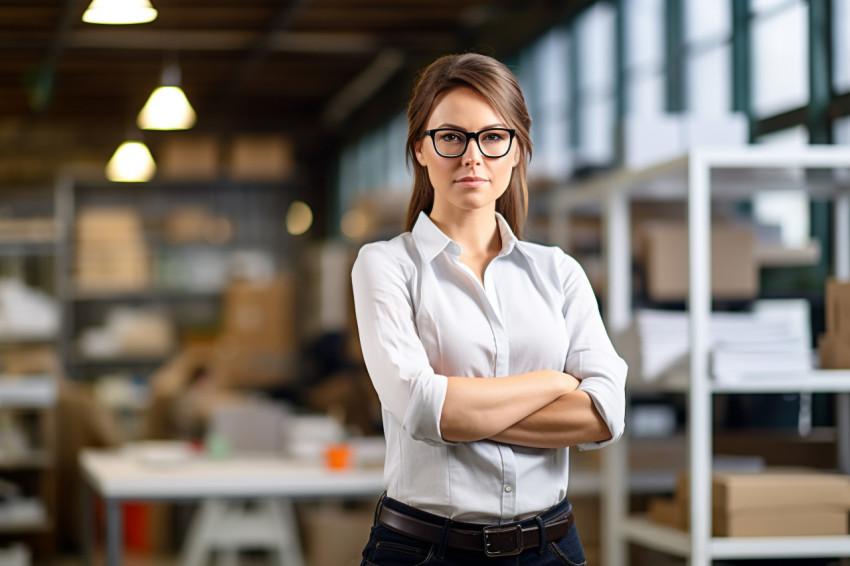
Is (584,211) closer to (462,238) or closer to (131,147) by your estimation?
(462,238)

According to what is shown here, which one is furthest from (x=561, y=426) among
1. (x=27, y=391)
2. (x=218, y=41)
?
(x=218, y=41)

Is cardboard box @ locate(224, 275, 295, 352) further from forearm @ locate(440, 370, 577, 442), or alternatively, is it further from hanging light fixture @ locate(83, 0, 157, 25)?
forearm @ locate(440, 370, 577, 442)

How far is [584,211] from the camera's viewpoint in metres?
4.84

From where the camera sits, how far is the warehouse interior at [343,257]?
11.7 feet

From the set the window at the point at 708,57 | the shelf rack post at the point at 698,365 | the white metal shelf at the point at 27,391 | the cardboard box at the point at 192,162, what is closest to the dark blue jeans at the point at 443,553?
the shelf rack post at the point at 698,365

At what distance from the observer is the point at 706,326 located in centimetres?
325

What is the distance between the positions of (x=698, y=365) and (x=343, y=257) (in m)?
6.43

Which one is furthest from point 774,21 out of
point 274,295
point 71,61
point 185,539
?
point 71,61

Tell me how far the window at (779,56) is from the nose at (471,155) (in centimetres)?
317

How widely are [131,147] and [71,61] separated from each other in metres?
2.40

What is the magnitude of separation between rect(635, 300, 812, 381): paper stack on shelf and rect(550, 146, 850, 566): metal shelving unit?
0.04m

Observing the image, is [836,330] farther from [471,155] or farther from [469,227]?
[471,155]

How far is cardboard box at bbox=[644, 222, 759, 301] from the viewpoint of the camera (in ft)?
13.0

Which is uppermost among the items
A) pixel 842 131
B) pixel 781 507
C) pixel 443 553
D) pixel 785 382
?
pixel 842 131
